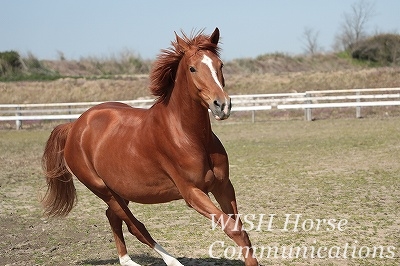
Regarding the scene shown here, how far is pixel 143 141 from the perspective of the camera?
5.45 meters

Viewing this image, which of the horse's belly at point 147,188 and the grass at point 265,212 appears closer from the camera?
the horse's belly at point 147,188

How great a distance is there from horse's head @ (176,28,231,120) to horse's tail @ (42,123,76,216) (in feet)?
8.11

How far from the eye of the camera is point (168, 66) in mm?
5363

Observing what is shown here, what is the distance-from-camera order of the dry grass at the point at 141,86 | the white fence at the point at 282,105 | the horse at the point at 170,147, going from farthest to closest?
the dry grass at the point at 141,86
the white fence at the point at 282,105
the horse at the point at 170,147

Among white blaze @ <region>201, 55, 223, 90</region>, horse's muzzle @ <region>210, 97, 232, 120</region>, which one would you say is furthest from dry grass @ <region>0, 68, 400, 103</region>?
horse's muzzle @ <region>210, 97, 232, 120</region>

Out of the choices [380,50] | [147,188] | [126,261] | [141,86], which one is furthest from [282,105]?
[380,50]

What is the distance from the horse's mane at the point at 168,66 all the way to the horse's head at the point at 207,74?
0.01 metres

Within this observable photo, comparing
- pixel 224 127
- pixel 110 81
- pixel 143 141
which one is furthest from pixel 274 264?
pixel 110 81

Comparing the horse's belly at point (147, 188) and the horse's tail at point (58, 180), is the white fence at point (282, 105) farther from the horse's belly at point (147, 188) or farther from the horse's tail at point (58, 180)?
the horse's belly at point (147, 188)

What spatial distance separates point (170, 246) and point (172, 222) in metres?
1.23

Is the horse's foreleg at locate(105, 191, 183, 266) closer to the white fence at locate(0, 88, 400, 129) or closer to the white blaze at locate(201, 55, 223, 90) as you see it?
the white blaze at locate(201, 55, 223, 90)

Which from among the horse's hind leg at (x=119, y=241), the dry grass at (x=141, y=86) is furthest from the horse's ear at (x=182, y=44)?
the dry grass at (x=141, y=86)

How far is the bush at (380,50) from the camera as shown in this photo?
1687 inches

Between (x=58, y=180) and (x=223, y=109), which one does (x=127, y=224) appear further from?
(x=223, y=109)
